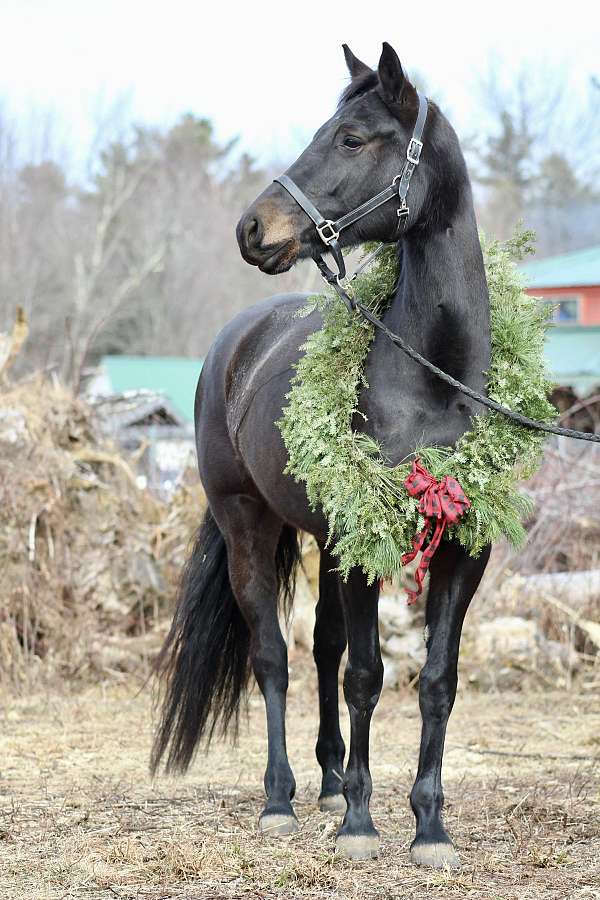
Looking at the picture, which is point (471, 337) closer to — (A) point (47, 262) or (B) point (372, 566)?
(B) point (372, 566)

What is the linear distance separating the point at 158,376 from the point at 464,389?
89.4ft

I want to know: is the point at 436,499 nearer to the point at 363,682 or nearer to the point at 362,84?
the point at 363,682

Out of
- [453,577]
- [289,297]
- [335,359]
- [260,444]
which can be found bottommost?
[453,577]

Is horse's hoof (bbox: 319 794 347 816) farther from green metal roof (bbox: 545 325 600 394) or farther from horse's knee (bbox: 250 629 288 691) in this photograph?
green metal roof (bbox: 545 325 600 394)

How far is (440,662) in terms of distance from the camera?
3.82 metres

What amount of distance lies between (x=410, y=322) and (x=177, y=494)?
4.85 m

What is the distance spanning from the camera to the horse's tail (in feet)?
16.5

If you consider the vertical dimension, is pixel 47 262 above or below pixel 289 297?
above

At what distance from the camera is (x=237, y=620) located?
515 cm

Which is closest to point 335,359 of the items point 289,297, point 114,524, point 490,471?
point 490,471

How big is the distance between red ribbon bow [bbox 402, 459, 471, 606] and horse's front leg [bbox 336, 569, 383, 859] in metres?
0.26

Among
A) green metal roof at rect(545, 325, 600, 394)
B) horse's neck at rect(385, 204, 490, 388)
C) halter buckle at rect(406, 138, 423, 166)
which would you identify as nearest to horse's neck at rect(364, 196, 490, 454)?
horse's neck at rect(385, 204, 490, 388)

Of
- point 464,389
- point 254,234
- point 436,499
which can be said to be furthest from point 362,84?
point 436,499

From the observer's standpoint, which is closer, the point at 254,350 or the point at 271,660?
the point at 271,660
